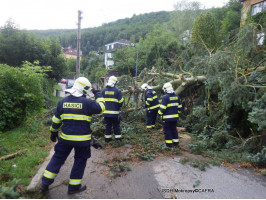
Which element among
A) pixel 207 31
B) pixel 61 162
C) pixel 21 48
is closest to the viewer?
pixel 61 162

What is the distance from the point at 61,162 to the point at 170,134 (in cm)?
276

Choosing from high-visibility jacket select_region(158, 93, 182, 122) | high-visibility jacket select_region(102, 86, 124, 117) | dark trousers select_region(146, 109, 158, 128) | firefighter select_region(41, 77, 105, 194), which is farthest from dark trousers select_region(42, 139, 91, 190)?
dark trousers select_region(146, 109, 158, 128)

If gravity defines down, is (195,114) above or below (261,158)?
above

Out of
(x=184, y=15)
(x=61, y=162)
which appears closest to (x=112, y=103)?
(x=61, y=162)

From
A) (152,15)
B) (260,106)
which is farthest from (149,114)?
(152,15)

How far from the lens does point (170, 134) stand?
4781 mm

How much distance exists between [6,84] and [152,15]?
9034 centimetres

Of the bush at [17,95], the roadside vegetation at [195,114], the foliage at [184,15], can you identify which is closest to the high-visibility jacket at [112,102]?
the roadside vegetation at [195,114]

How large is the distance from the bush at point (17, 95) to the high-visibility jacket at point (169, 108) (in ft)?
13.8

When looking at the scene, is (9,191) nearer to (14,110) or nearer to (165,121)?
(165,121)

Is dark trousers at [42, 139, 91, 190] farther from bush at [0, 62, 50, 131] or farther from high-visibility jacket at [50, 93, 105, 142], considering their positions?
bush at [0, 62, 50, 131]

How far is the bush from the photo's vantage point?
18.5ft

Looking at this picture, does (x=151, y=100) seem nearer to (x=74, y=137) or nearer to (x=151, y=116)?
(x=151, y=116)

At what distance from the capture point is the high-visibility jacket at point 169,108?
4.80 meters
